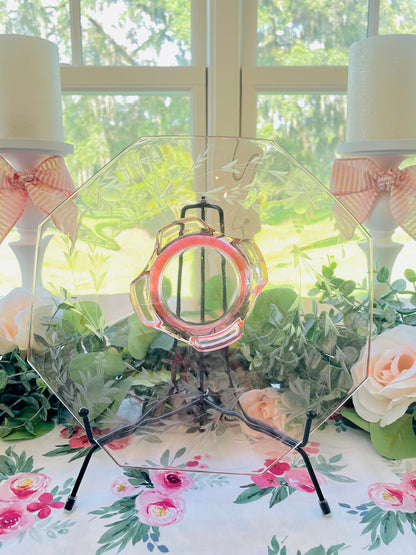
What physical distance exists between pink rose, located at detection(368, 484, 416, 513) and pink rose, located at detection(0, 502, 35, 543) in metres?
0.33

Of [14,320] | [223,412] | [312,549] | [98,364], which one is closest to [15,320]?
[14,320]

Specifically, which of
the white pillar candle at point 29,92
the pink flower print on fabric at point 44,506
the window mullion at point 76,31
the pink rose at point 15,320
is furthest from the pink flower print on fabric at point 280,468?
the window mullion at point 76,31

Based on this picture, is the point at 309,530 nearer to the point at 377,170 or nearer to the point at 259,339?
the point at 259,339

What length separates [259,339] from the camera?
1.76ft

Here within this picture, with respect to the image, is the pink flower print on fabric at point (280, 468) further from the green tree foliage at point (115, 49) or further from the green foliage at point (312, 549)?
the green tree foliage at point (115, 49)

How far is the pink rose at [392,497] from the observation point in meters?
0.50

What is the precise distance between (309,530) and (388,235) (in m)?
0.44

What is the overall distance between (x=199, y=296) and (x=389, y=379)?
9.2 inches

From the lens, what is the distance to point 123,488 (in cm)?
52

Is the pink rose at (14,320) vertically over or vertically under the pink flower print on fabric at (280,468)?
over

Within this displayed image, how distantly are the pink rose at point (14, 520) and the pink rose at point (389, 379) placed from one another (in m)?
0.36

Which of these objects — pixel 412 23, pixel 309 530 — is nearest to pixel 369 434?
pixel 309 530

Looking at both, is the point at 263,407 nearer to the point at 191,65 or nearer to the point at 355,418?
the point at 355,418

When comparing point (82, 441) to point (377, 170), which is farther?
point (377, 170)
